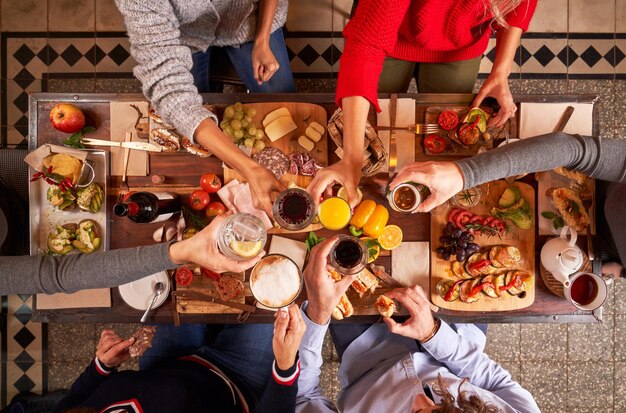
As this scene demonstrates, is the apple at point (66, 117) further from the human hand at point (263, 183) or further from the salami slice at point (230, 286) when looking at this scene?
the salami slice at point (230, 286)

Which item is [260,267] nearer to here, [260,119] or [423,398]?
[260,119]

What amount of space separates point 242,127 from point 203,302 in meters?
0.78

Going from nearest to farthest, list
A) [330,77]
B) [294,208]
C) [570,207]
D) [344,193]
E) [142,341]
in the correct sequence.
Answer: [294,208], [344,193], [570,207], [142,341], [330,77]

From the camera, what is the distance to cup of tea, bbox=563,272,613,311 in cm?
170

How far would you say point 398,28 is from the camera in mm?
1689

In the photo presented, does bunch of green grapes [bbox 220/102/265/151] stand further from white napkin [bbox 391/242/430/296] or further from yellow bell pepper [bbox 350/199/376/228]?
white napkin [bbox 391/242/430/296]

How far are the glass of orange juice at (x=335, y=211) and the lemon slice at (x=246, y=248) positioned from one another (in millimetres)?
295

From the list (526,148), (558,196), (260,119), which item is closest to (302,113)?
(260,119)

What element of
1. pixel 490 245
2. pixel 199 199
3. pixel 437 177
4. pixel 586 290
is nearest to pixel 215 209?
pixel 199 199

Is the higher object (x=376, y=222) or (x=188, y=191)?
(x=188, y=191)

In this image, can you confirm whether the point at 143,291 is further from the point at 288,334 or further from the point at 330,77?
the point at 330,77

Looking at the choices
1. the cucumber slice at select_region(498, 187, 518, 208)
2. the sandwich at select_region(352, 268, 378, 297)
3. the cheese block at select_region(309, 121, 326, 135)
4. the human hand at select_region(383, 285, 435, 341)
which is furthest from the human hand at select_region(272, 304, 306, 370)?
the cucumber slice at select_region(498, 187, 518, 208)

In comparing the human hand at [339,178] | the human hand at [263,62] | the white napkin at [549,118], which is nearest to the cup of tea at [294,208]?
the human hand at [339,178]

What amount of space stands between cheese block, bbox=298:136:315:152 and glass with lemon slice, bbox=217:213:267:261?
1.48 ft
